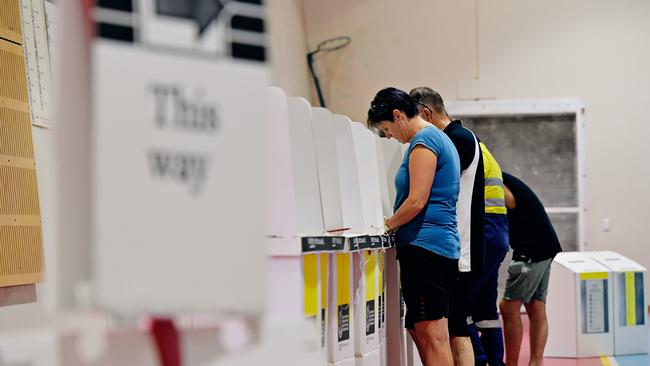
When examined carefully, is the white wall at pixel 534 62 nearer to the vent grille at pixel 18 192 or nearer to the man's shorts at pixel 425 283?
the vent grille at pixel 18 192

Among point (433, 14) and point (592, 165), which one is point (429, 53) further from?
point (592, 165)

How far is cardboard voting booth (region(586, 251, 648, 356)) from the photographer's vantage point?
5.48 metres

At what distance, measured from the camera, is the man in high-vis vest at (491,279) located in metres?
3.52

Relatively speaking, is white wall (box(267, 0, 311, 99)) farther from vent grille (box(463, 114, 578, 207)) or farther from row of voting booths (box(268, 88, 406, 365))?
row of voting booths (box(268, 88, 406, 365))

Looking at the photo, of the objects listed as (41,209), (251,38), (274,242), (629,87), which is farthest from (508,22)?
(251,38)

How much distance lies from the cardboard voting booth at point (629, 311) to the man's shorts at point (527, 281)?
4.95 feet

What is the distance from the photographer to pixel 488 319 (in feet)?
11.7

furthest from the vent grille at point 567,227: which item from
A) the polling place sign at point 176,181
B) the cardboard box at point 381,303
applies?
the polling place sign at point 176,181

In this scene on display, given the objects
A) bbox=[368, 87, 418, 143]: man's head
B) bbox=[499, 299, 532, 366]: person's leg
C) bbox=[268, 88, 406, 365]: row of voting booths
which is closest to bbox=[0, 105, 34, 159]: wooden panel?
bbox=[268, 88, 406, 365]: row of voting booths

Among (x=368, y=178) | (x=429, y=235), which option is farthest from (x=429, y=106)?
(x=429, y=235)

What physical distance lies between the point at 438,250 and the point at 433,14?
6.38 metres

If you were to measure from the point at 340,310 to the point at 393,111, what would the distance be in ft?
2.63

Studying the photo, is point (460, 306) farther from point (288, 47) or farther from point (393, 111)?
point (288, 47)

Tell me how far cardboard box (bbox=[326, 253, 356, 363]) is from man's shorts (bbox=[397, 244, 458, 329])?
0.27 m
